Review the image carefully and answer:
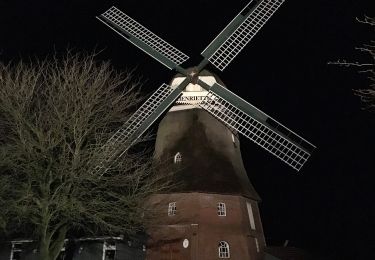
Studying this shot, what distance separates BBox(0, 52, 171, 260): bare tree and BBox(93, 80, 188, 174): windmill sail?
449 millimetres

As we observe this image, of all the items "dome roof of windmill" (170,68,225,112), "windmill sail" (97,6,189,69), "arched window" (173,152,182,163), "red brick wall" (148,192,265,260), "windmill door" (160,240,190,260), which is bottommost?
"windmill door" (160,240,190,260)

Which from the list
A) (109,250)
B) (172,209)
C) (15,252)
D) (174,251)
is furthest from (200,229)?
(15,252)

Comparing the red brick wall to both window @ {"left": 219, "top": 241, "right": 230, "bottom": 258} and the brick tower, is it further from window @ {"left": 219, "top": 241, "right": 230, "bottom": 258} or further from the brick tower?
window @ {"left": 219, "top": 241, "right": 230, "bottom": 258}

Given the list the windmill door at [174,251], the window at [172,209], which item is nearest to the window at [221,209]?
the window at [172,209]

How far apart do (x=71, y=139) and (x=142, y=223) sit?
207 inches

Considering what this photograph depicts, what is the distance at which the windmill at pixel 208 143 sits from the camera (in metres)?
21.4

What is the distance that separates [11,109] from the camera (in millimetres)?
16344

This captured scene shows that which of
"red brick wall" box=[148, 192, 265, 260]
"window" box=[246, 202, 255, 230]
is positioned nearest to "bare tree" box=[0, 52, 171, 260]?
"red brick wall" box=[148, 192, 265, 260]

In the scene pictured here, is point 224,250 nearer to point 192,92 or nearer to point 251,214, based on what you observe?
point 251,214

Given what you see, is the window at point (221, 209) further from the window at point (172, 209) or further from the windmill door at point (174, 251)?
the windmill door at point (174, 251)

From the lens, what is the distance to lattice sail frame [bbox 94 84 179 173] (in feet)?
A: 54.7

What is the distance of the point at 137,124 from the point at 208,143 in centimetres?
435

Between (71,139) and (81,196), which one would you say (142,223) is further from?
(71,139)

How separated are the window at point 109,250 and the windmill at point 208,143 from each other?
6.29 feet
